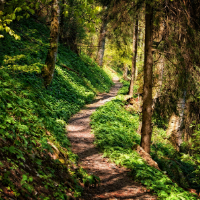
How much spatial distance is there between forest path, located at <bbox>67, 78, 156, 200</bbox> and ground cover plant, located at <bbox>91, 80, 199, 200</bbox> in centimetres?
24

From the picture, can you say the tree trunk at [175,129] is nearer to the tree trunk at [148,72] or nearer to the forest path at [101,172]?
the tree trunk at [148,72]

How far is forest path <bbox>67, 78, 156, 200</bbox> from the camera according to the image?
524 centimetres

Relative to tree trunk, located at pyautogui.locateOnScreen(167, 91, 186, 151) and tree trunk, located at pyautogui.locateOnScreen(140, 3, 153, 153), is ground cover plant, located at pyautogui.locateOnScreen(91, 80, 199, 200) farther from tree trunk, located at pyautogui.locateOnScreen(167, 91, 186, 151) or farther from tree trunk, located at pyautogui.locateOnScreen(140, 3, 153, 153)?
tree trunk, located at pyautogui.locateOnScreen(140, 3, 153, 153)

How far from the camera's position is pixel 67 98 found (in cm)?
1263

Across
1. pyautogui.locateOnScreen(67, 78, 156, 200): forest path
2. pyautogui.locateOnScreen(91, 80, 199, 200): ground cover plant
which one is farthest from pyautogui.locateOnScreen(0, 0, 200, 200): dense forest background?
pyautogui.locateOnScreen(67, 78, 156, 200): forest path

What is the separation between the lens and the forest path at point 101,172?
5239 mm

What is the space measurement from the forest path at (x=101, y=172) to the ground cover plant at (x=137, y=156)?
24 cm

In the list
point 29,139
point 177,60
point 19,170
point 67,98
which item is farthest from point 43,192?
point 67,98

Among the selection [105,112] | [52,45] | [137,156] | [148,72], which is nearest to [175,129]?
[105,112]

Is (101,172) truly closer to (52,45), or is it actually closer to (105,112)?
A: (105,112)

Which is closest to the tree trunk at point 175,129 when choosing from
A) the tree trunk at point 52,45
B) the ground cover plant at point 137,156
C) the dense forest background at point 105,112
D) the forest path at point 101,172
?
the dense forest background at point 105,112

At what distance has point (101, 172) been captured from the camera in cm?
644

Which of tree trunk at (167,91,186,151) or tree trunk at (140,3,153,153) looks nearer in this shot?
tree trunk at (140,3,153,153)

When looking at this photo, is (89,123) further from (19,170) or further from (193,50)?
(19,170)
